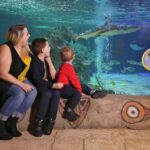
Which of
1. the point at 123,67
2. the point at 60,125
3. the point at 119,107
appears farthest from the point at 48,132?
the point at 123,67

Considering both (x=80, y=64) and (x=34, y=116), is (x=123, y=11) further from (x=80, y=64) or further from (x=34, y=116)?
(x=34, y=116)

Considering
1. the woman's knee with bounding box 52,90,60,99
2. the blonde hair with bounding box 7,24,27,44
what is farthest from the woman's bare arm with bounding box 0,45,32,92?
the woman's knee with bounding box 52,90,60,99

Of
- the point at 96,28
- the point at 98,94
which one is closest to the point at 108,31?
the point at 96,28

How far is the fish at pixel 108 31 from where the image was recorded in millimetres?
6867

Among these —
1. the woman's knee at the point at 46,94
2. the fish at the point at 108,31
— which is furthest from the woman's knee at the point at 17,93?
the fish at the point at 108,31

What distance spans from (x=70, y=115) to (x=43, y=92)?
0.44m

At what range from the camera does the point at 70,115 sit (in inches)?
162

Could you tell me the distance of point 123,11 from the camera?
22.2ft

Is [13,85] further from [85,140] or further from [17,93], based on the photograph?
[85,140]

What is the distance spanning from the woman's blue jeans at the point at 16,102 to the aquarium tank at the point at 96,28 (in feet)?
10.1

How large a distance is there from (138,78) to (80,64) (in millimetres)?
1216

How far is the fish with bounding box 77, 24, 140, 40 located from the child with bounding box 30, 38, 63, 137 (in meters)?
2.84

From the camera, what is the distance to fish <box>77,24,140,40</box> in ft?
22.5

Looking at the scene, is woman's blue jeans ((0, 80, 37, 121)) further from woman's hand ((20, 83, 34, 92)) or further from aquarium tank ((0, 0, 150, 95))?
aquarium tank ((0, 0, 150, 95))
